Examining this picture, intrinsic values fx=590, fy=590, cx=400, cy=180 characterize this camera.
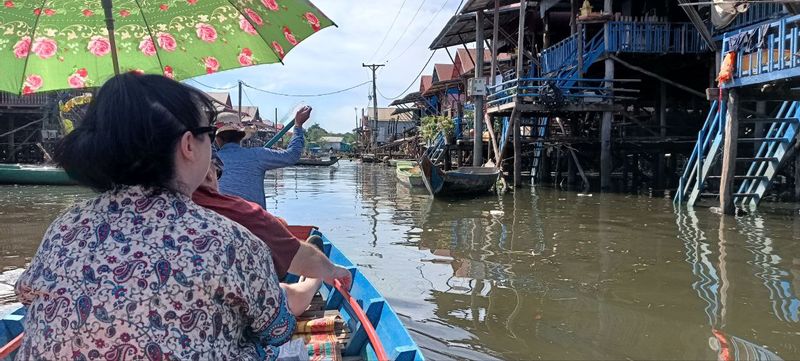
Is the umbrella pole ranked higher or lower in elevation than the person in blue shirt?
higher

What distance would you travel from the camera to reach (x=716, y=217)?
9602 millimetres

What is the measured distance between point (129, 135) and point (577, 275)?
5486mm

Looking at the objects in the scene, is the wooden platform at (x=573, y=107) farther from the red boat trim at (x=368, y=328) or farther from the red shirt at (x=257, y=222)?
the red shirt at (x=257, y=222)

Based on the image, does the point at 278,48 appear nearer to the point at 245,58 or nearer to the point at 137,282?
the point at 245,58

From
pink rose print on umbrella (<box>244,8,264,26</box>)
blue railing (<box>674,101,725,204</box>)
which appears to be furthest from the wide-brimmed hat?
blue railing (<box>674,101,725,204</box>)

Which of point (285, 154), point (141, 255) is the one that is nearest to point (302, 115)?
point (285, 154)

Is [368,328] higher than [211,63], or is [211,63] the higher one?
[211,63]

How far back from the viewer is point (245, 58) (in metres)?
3.25

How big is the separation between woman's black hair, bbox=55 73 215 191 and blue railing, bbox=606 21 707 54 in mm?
14203

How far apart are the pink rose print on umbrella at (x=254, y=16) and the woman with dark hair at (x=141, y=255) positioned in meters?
1.75

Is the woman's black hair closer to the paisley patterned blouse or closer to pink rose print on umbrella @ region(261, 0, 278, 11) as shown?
the paisley patterned blouse

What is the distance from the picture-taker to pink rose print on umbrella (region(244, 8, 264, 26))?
9.84 feet

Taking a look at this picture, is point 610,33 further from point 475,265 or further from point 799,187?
point 475,265

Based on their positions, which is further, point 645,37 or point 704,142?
point 645,37
